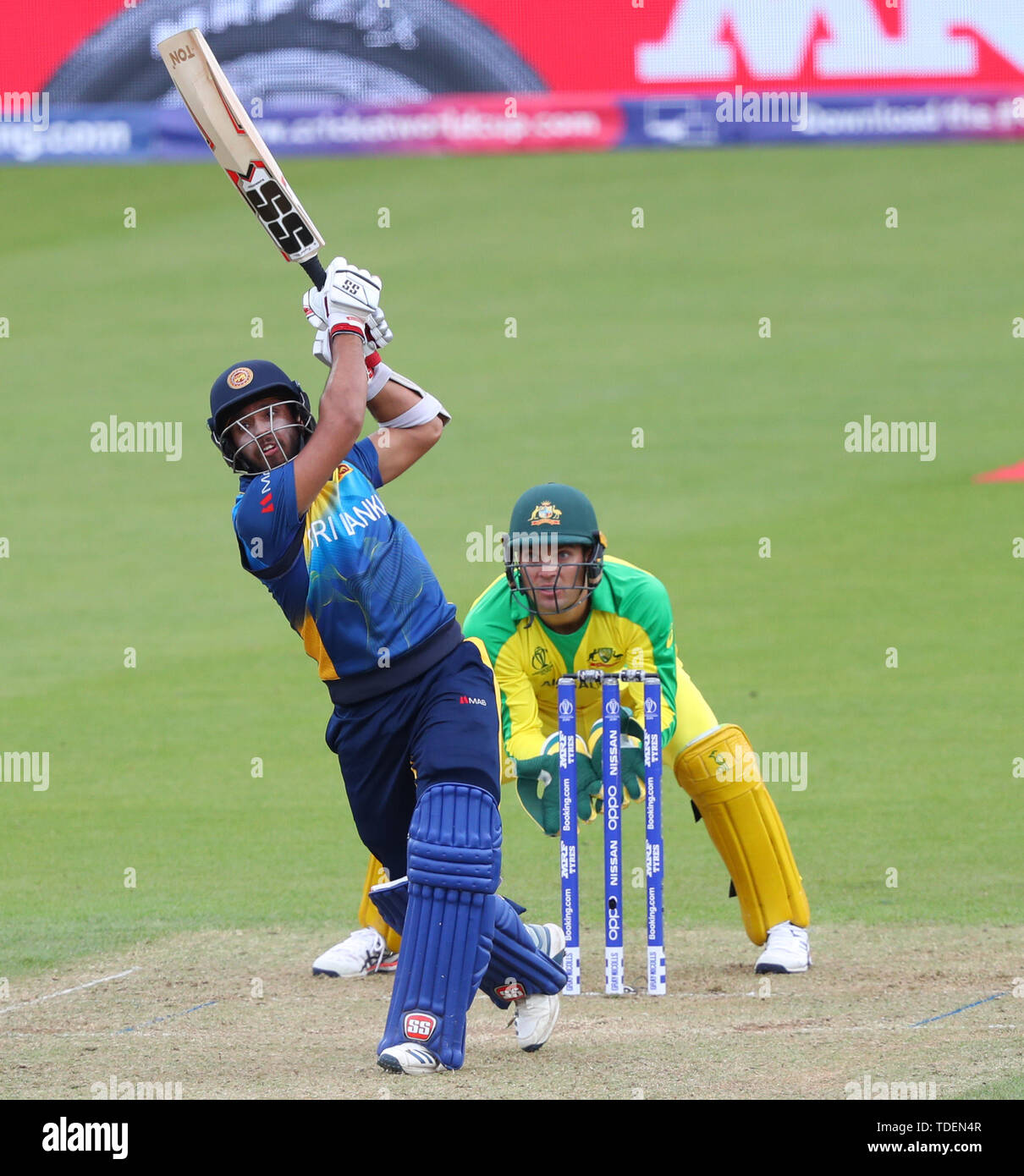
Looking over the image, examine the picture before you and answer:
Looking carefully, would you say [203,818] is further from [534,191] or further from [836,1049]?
[534,191]

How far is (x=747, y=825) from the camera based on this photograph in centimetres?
716

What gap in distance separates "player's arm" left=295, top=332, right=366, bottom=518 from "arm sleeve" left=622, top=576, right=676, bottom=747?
184cm

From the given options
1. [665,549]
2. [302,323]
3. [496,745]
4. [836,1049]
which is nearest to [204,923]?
[496,745]

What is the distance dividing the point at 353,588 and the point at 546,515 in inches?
55.7

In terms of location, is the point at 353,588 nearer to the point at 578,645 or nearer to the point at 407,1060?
the point at 407,1060

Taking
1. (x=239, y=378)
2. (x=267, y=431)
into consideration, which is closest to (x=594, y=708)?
(x=267, y=431)

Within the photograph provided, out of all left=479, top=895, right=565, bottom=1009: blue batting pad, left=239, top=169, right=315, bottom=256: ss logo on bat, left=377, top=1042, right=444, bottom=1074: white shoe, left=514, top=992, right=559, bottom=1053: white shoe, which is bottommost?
left=377, top=1042, right=444, bottom=1074: white shoe

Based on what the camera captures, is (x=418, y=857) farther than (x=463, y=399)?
No

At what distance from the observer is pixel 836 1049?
5551mm

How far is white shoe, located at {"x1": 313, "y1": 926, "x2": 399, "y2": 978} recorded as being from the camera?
707 centimetres

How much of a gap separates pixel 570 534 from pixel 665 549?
30.7 feet

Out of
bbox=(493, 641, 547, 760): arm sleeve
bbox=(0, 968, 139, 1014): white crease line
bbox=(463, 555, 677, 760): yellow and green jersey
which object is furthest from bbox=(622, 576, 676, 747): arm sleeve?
bbox=(0, 968, 139, 1014): white crease line

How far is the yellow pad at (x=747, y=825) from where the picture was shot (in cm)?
715

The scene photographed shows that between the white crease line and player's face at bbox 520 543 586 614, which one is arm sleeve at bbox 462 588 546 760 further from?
the white crease line
